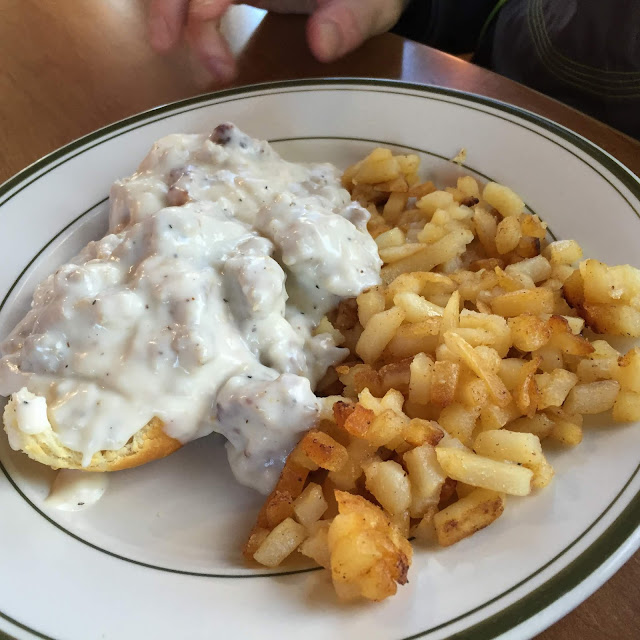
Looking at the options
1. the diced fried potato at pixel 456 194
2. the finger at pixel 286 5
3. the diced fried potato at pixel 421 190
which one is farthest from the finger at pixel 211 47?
the diced fried potato at pixel 456 194

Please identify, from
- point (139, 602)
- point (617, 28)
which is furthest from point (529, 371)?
point (617, 28)

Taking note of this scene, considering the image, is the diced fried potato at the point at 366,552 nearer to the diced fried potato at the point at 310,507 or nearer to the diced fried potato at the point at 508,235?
the diced fried potato at the point at 310,507

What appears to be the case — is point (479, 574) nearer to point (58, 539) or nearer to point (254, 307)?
point (254, 307)

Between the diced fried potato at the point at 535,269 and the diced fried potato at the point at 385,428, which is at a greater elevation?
the diced fried potato at the point at 535,269

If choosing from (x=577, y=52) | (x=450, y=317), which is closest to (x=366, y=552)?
(x=450, y=317)

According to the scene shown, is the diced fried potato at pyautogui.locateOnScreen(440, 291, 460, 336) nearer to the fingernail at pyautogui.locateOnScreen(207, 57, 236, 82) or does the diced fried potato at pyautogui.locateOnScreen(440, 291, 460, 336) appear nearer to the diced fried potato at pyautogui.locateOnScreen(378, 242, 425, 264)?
the diced fried potato at pyautogui.locateOnScreen(378, 242, 425, 264)

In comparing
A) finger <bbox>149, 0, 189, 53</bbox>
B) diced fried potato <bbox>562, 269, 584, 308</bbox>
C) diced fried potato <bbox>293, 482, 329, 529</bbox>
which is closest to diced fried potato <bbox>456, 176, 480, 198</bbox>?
diced fried potato <bbox>562, 269, 584, 308</bbox>
